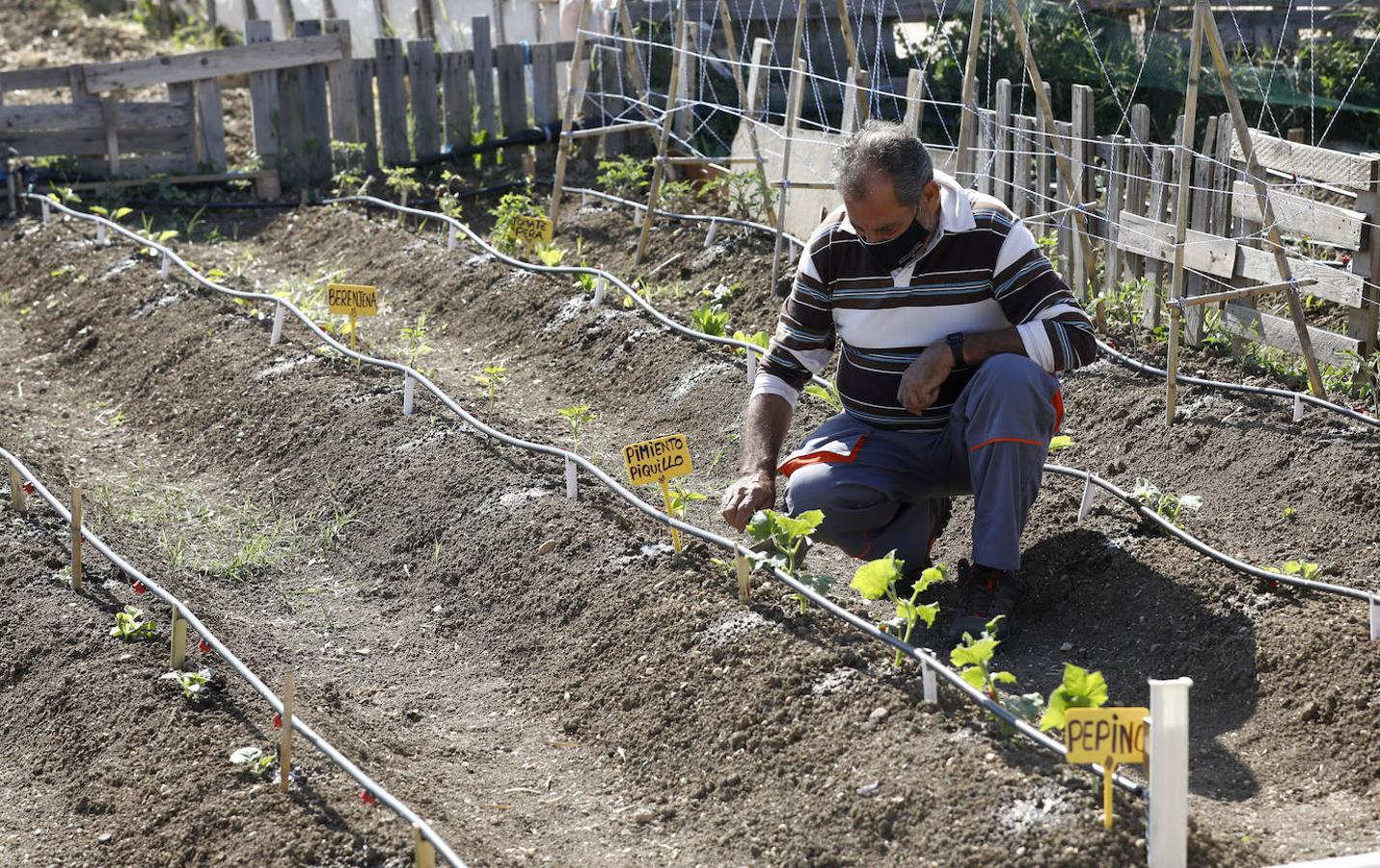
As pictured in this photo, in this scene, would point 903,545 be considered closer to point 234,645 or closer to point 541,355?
point 234,645

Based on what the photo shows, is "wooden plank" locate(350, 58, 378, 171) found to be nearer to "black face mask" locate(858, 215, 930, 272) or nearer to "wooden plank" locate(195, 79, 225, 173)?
"wooden plank" locate(195, 79, 225, 173)

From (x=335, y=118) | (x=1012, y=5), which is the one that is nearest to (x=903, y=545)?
(x=1012, y=5)

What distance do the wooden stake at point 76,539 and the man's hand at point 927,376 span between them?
7.04ft

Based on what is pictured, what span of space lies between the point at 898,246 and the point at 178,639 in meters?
1.98

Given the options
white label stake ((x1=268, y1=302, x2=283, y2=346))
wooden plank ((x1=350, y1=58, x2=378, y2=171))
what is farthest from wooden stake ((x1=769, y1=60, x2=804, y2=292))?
wooden plank ((x1=350, y1=58, x2=378, y2=171))

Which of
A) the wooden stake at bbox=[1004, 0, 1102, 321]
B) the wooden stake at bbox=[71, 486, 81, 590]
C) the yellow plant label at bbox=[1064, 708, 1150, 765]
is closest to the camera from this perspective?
the yellow plant label at bbox=[1064, 708, 1150, 765]

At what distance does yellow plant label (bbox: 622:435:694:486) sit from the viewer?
388 cm

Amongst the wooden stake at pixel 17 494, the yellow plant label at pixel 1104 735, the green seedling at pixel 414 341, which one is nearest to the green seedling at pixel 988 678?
the yellow plant label at pixel 1104 735

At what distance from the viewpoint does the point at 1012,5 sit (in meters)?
5.38

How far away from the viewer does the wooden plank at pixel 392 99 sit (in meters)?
9.18

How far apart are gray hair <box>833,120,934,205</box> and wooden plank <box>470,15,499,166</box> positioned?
20.8 feet

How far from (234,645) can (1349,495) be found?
3.17 meters

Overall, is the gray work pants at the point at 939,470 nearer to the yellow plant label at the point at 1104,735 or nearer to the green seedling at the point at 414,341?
the yellow plant label at the point at 1104,735

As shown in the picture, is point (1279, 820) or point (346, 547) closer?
point (1279, 820)
